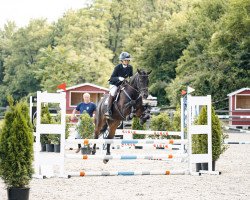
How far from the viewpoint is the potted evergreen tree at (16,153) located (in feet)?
28.8

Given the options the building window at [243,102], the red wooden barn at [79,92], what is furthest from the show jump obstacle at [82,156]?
the red wooden barn at [79,92]

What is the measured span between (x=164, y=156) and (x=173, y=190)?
1.66 meters

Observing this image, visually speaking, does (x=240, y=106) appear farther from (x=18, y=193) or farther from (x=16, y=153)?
(x=18, y=193)

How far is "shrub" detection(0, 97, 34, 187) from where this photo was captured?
347 inches

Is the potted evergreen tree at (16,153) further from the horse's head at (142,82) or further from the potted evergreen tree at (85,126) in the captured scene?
the potted evergreen tree at (85,126)

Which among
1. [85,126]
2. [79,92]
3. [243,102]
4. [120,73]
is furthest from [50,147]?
→ [79,92]

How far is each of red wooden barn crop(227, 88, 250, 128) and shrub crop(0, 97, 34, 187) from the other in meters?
32.4

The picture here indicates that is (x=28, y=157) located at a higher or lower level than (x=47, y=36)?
lower

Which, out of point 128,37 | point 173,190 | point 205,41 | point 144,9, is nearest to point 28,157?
point 173,190

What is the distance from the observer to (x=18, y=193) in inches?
343

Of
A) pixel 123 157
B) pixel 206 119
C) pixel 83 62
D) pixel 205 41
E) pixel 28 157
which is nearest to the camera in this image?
pixel 28 157

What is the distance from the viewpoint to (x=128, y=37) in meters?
71.2

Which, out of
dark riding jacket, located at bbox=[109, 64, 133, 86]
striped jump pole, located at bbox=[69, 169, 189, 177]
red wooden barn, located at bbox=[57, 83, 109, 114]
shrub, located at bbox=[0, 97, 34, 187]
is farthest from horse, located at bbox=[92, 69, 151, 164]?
red wooden barn, located at bbox=[57, 83, 109, 114]

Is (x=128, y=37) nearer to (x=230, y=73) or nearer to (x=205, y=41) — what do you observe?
(x=205, y=41)
